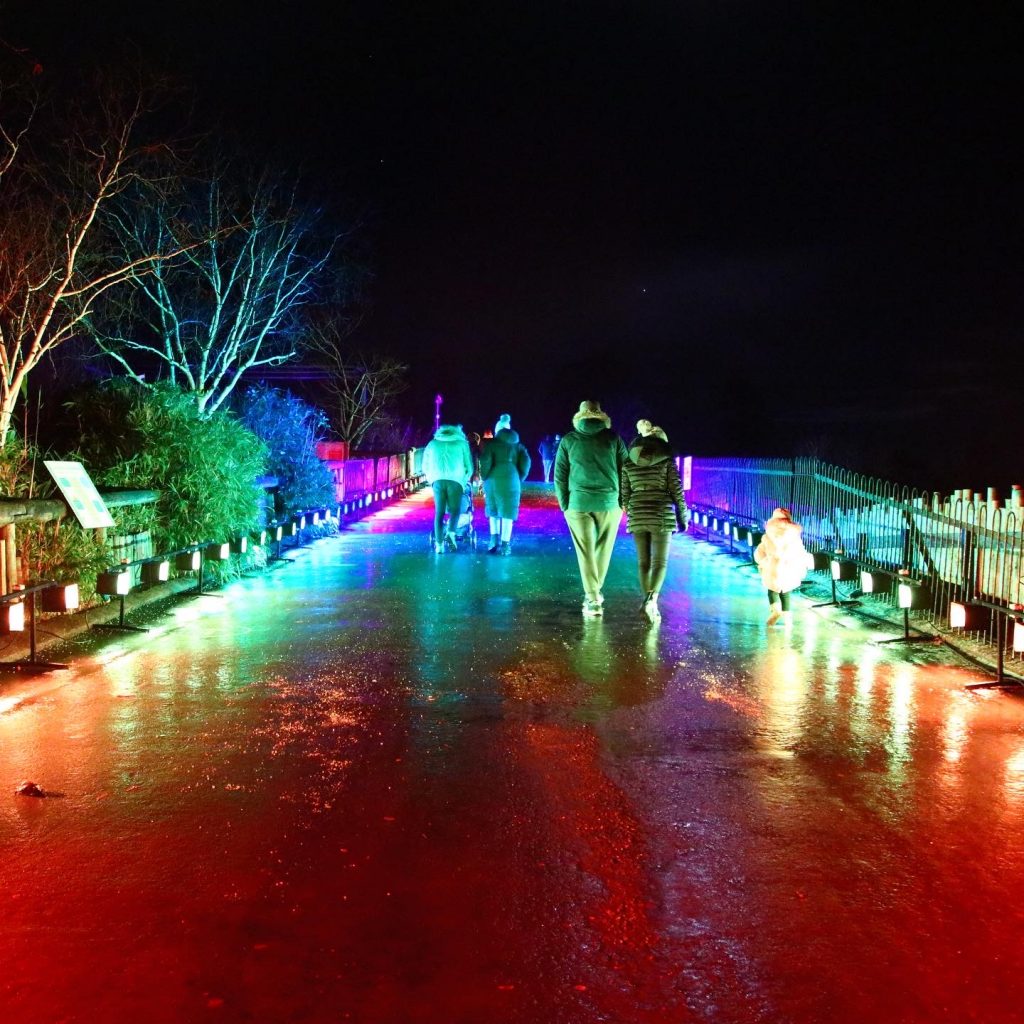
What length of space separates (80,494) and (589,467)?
4.79 meters

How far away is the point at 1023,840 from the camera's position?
454cm

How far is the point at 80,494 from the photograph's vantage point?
975 centimetres

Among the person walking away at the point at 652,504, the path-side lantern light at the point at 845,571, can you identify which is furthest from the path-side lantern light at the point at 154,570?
the path-side lantern light at the point at 845,571

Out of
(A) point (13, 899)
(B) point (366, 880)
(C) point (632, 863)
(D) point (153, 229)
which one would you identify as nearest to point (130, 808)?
(A) point (13, 899)

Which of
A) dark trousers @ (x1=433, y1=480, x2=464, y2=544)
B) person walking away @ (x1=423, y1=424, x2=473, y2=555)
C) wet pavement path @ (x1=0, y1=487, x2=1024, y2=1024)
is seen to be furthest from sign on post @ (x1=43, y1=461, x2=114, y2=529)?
dark trousers @ (x1=433, y1=480, x2=464, y2=544)

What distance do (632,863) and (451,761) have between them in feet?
5.27

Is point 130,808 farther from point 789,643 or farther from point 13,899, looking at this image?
point 789,643

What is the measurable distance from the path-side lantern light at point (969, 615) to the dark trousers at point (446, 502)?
9.09m

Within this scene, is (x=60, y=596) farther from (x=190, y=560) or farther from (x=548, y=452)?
(x=548, y=452)

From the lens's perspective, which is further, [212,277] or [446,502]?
[212,277]

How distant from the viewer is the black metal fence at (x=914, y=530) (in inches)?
390

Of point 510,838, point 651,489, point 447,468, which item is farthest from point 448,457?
point 510,838

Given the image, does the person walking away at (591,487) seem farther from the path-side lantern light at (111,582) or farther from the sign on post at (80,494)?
the sign on post at (80,494)

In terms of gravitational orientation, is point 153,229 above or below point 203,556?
above
